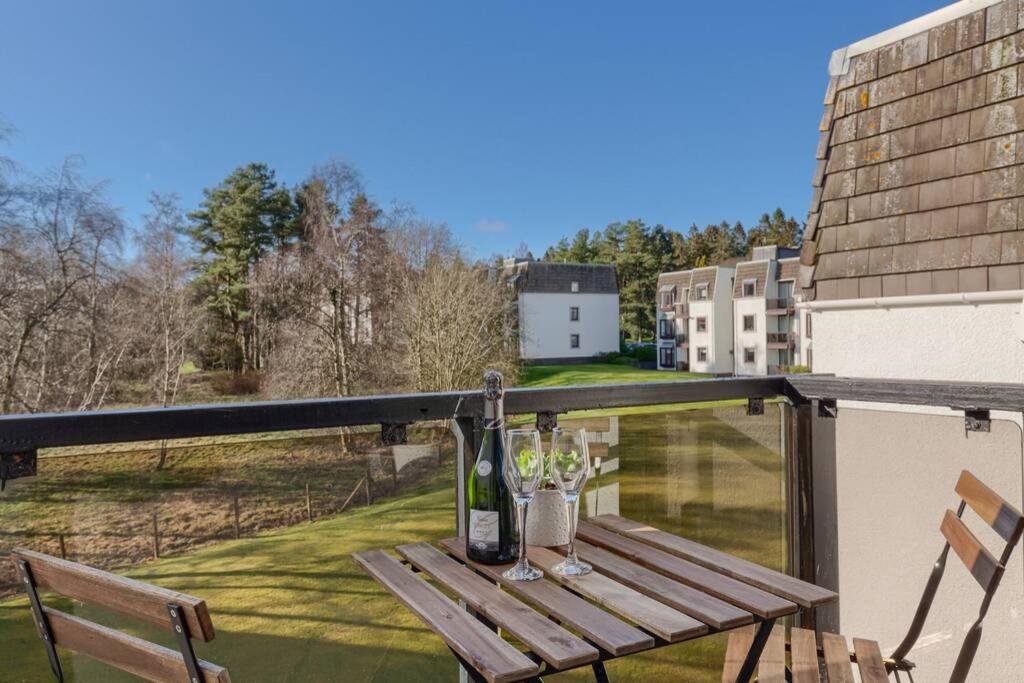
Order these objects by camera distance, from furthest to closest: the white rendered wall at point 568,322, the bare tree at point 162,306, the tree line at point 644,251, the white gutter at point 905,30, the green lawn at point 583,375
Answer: the tree line at point 644,251, the white rendered wall at point 568,322, the green lawn at point 583,375, the bare tree at point 162,306, the white gutter at point 905,30

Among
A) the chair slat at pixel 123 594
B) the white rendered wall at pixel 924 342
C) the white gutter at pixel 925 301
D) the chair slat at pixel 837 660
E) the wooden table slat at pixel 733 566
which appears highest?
the white gutter at pixel 925 301

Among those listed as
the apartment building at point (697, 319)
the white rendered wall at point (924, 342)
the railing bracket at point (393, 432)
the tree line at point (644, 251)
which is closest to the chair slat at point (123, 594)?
the railing bracket at point (393, 432)

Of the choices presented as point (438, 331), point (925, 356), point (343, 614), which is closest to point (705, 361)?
point (438, 331)

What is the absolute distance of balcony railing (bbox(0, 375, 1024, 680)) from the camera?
1350 millimetres

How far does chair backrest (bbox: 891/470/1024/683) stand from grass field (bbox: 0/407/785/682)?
61cm


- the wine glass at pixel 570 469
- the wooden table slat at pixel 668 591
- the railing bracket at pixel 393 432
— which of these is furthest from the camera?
the railing bracket at pixel 393 432

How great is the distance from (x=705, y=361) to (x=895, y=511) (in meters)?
27.4

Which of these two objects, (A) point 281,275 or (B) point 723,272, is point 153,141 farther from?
(B) point 723,272

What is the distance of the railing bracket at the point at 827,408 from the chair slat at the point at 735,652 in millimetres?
779

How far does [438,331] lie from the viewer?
1442 centimetres

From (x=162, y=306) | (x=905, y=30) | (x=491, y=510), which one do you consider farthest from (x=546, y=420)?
(x=162, y=306)

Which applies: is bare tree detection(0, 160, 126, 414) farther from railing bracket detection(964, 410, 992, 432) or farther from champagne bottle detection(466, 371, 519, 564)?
railing bracket detection(964, 410, 992, 432)

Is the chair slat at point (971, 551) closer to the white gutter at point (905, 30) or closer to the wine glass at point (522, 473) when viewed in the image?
the wine glass at point (522, 473)

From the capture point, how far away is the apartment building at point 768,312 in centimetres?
2561
